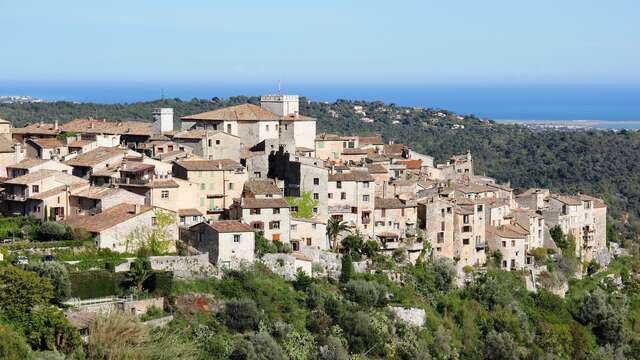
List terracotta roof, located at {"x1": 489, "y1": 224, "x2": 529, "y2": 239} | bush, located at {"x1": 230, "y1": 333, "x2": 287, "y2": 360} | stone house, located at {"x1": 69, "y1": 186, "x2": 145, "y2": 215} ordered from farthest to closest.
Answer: terracotta roof, located at {"x1": 489, "y1": 224, "x2": 529, "y2": 239} → stone house, located at {"x1": 69, "y1": 186, "x2": 145, "y2": 215} → bush, located at {"x1": 230, "y1": 333, "x2": 287, "y2": 360}

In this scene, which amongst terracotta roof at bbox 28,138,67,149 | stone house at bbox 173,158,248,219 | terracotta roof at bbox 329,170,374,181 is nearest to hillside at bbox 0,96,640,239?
terracotta roof at bbox 28,138,67,149

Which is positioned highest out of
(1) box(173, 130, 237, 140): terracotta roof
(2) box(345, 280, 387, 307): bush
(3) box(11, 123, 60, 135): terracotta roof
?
(1) box(173, 130, 237, 140): terracotta roof

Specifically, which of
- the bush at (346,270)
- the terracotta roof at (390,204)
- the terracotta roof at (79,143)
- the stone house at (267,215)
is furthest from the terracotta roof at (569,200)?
the terracotta roof at (79,143)

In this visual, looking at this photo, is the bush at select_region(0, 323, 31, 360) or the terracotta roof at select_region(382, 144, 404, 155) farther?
the terracotta roof at select_region(382, 144, 404, 155)

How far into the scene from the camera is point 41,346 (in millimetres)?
31109

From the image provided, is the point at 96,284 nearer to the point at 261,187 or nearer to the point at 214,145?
the point at 261,187

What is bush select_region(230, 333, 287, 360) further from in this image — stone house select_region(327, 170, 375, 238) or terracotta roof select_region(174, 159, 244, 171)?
stone house select_region(327, 170, 375, 238)

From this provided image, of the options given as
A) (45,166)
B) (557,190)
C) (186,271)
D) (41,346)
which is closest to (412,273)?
(186,271)

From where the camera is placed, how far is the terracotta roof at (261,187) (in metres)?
43.2

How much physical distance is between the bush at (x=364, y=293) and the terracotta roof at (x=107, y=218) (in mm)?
7310

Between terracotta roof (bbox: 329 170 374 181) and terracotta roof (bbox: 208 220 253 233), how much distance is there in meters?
6.10

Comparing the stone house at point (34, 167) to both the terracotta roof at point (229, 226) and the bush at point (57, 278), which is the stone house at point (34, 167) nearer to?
the terracotta roof at point (229, 226)

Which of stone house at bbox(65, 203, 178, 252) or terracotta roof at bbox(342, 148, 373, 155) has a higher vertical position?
terracotta roof at bbox(342, 148, 373, 155)

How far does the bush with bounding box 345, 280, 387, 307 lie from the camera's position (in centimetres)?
4069
